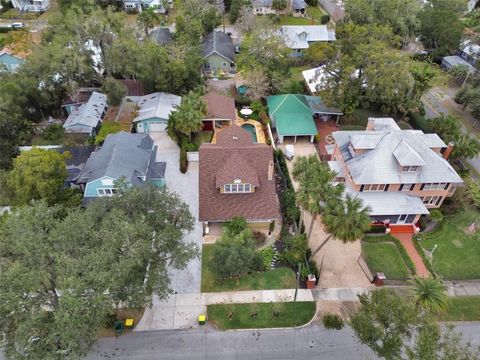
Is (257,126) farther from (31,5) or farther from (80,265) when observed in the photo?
(31,5)

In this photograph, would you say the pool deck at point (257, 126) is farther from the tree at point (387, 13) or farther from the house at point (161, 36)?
the tree at point (387, 13)

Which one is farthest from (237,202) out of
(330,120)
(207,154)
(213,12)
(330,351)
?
(213,12)

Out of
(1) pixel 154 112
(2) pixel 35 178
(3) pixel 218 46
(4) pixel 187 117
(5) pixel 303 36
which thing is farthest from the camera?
(5) pixel 303 36

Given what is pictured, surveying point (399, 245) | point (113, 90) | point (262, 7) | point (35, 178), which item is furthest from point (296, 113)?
point (262, 7)

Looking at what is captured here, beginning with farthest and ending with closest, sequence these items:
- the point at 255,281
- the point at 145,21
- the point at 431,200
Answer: the point at 145,21, the point at 431,200, the point at 255,281

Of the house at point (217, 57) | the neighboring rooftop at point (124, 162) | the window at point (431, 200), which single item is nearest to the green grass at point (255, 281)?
the neighboring rooftop at point (124, 162)

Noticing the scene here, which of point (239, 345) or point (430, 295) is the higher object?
point (430, 295)

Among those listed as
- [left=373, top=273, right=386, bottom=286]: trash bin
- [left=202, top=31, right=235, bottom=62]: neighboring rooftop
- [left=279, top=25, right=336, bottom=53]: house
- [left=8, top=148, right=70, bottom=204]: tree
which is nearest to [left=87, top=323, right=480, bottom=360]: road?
[left=373, top=273, right=386, bottom=286]: trash bin

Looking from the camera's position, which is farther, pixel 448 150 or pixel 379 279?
pixel 448 150
